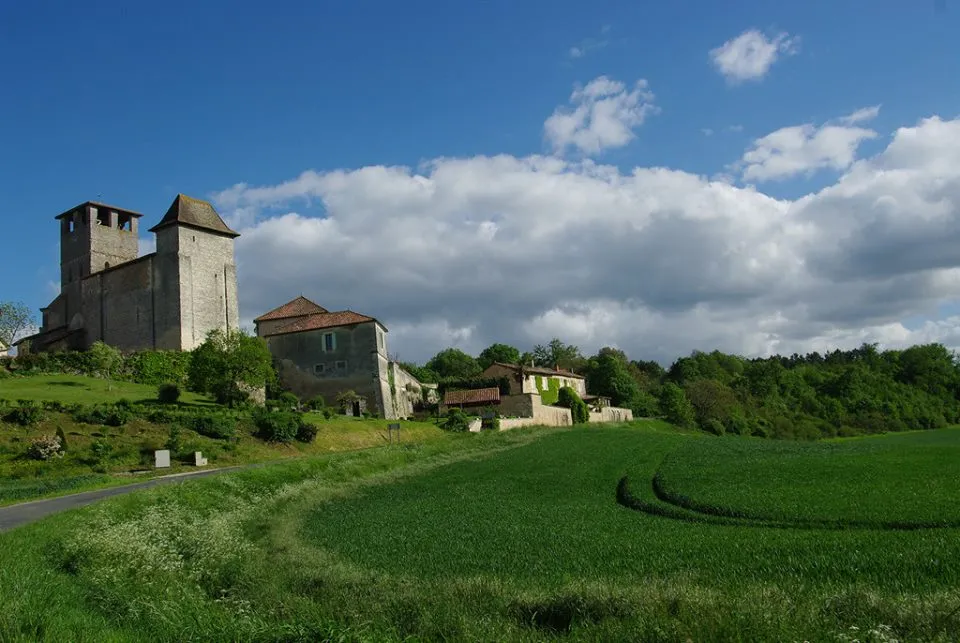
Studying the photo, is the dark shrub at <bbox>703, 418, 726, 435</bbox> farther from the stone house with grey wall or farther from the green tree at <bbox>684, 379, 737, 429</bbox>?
the stone house with grey wall

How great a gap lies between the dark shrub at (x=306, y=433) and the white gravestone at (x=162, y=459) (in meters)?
9.63

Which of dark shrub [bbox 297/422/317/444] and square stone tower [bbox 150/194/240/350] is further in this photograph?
square stone tower [bbox 150/194/240/350]

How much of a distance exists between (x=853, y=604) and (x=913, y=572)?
224cm

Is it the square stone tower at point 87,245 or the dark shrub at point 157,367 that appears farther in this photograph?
the square stone tower at point 87,245

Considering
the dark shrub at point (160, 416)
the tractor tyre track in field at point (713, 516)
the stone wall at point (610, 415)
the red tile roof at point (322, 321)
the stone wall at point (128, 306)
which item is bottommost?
the tractor tyre track in field at point (713, 516)

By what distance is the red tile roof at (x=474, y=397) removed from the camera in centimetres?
6525

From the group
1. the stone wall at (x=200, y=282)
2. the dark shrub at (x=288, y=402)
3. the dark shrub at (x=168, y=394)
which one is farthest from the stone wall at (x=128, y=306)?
the dark shrub at (x=168, y=394)

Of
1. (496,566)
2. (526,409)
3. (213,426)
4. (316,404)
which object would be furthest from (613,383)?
(496,566)

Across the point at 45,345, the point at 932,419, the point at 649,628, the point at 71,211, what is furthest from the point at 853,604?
the point at 932,419

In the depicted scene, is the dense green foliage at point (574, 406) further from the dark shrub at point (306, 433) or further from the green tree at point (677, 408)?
the dark shrub at point (306, 433)

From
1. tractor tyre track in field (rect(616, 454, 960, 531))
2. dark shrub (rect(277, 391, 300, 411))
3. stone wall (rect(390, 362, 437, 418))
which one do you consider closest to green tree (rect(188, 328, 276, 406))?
dark shrub (rect(277, 391, 300, 411))

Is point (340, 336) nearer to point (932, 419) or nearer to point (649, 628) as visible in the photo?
point (649, 628)

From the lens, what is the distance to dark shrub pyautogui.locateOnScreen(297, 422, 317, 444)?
4206cm

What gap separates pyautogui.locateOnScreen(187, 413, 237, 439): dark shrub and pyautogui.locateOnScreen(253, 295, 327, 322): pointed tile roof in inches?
1049
